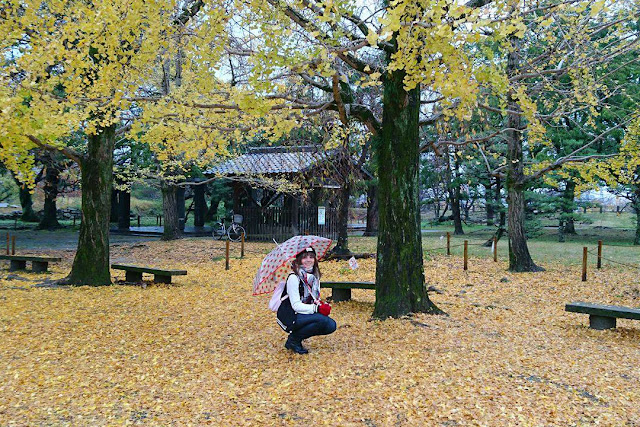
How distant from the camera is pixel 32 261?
11727 millimetres

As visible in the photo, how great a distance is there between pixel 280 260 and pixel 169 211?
14.8m

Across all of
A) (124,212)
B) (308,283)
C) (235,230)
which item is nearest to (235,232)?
(235,230)

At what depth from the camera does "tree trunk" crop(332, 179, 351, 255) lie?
49.2 feet

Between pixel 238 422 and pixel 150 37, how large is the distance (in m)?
5.47

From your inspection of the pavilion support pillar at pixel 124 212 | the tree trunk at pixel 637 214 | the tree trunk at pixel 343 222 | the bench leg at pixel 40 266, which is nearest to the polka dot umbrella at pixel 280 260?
the bench leg at pixel 40 266

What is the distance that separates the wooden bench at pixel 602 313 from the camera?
20.4 ft

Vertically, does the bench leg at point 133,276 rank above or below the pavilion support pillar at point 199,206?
below

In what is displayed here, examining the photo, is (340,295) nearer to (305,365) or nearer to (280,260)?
(280,260)

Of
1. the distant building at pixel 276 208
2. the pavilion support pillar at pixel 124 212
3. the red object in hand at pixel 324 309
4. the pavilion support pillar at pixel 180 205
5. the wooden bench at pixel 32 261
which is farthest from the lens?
the pavilion support pillar at pixel 124 212

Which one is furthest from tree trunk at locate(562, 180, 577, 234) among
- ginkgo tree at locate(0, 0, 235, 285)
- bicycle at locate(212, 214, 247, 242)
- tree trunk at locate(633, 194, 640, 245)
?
ginkgo tree at locate(0, 0, 235, 285)

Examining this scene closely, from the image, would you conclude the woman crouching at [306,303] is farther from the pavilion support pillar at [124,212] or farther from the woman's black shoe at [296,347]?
the pavilion support pillar at [124,212]

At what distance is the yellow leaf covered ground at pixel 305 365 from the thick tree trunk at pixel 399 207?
1.26 feet

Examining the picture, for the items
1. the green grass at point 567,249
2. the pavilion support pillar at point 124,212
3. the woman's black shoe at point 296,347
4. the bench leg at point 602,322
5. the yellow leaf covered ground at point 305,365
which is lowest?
the yellow leaf covered ground at point 305,365

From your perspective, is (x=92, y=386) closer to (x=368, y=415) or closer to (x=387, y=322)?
(x=368, y=415)
